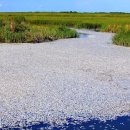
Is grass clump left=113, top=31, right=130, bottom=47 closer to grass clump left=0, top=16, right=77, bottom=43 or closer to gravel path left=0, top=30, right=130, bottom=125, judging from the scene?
grass clump left=0, top=16, right=77, bottom=43

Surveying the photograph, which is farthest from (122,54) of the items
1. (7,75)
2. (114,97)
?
(114,97)

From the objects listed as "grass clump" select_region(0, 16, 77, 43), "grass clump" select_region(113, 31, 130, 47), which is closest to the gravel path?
"grass clump" select_region(113, 31, 130, 47)

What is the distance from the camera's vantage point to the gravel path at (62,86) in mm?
11992

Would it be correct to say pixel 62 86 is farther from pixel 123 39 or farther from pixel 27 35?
pixel 27 35

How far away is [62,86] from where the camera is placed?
1510cm

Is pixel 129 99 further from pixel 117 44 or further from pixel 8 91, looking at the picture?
pixel 117 44

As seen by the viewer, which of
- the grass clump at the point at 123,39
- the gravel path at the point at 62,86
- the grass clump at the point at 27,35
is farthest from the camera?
the grass clump at the point at 27,35

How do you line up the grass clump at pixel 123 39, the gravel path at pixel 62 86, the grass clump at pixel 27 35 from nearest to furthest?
the gravel path at pixel 62 86
the grass clump at pixel 123 39
the grass clump at pixel 27 35

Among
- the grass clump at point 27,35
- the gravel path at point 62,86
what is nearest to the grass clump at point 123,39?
the grass clump at point 27,35

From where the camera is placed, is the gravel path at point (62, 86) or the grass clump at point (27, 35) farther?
the grass clump at point (27, 35)

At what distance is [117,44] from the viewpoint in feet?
102

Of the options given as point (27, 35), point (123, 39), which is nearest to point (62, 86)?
point (123, 39)

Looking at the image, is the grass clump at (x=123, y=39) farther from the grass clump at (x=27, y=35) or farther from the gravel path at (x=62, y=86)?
the gravel path at (x=62, y=86)

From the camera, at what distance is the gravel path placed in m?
12.0
